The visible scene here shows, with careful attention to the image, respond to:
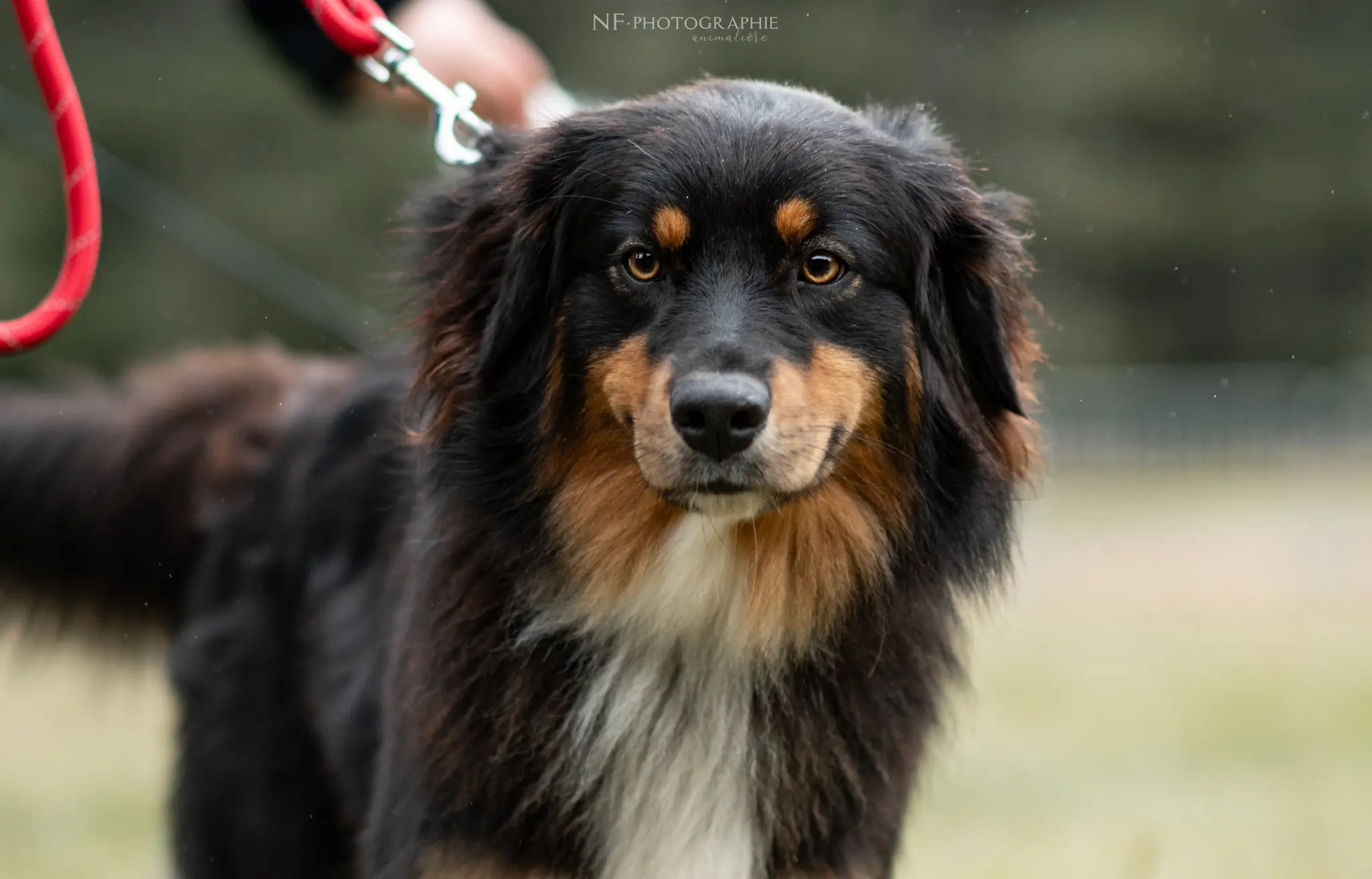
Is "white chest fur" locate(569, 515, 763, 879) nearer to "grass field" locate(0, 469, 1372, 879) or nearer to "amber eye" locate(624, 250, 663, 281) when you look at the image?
"amber eye" locate(624, 250, 663, 281)

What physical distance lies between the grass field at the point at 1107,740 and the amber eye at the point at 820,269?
3.87 ft

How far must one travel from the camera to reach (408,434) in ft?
14.1

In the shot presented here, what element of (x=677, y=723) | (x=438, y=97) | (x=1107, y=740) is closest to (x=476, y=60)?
(x=438, y=97)

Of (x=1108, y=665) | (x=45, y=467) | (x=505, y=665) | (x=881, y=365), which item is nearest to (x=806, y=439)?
(x=881, y=365)

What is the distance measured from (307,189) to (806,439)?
2383 centimetres

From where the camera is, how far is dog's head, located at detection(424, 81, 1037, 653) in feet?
12.1

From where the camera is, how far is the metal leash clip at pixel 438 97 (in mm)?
4508

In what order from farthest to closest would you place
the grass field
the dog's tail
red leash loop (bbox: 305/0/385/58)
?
the grass field, the dog's tail, red leash loop (bbox: 305/0/385/58)

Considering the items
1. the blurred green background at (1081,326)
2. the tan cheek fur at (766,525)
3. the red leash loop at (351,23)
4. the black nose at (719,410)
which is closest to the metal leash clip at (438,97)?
the red leash loop at (351,23)

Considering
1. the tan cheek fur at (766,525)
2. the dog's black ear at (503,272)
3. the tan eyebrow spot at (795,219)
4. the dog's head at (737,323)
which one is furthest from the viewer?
the dog's black ear at (503,272)

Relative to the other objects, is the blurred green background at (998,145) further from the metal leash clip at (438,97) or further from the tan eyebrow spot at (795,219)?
the tan eyebrow spot at (795,219)

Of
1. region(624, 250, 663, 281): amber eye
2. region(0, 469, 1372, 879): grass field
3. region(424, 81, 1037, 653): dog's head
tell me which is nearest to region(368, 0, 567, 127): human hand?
region(424, 81, 1037, 653): dog's head

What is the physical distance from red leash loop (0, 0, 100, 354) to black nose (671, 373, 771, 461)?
4.18 feet

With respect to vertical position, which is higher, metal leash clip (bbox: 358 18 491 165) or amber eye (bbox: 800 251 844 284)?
metal leash clip (bbox: 358 18 491 165)
